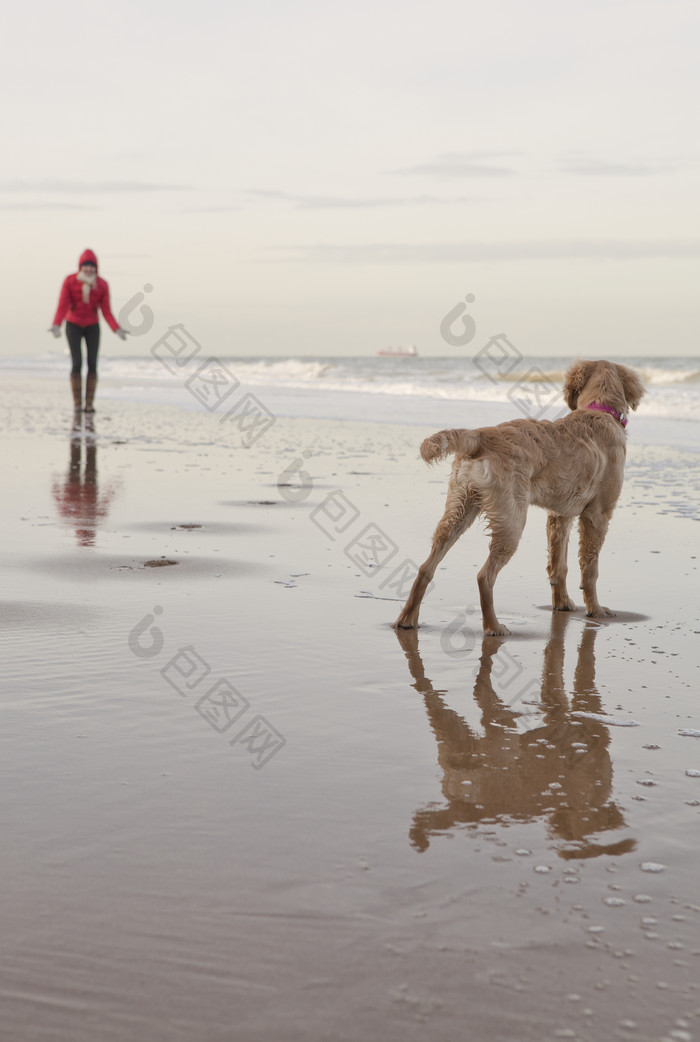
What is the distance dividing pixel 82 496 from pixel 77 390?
9.72m

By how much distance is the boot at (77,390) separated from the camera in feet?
55.3

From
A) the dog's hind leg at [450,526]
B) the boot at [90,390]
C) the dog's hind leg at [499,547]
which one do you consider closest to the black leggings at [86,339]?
the boot at [90,390]

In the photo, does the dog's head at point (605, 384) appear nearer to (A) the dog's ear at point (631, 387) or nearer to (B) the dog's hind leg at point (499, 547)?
(A) the dog's ear at point (631, 387)

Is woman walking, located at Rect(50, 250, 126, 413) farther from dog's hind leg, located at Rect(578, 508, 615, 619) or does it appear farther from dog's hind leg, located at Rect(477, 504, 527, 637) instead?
dog's hind leg, located at Rect(477, 504, 527, 637)

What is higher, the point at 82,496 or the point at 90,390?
the point at 90,390

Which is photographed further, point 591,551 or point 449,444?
point 591,551

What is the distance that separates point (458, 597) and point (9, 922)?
3.66 m

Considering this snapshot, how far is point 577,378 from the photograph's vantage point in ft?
20.1

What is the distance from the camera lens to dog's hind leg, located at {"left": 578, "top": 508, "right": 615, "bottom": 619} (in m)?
5.30

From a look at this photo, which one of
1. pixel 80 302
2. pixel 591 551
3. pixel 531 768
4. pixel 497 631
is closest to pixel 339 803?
pixel 531 768

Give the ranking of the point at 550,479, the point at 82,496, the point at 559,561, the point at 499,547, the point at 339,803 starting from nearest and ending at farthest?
1. the point at 339,803
2. the point at 499,547
3. the point at 550,479
4. the point at 559,561
5. the point at 82,496

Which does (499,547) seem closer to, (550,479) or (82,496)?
(550,479)

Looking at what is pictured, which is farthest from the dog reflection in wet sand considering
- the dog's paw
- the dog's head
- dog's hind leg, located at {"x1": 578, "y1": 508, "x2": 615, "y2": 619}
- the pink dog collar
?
the dog's head

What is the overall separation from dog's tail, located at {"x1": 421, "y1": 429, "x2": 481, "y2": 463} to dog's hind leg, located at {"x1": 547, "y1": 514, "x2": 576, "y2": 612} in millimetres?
938
